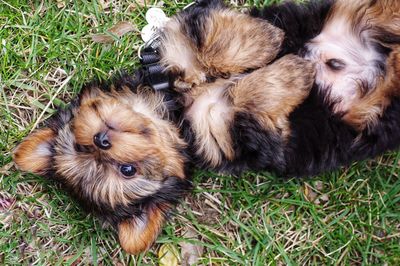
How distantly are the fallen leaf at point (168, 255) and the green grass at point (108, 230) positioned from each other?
0.04m

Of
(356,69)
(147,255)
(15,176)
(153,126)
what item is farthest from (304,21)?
A: (15,176)

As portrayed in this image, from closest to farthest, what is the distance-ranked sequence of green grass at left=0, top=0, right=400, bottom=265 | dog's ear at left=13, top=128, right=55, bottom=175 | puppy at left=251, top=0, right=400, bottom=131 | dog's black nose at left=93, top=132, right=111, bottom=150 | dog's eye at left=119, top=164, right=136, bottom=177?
1. dog's black nose at left=93, top=132, right=111, bottom=150
2. dog's eye at left=119, top=164, right=136, bottom=177
3. puppy at left=251, top=0, right=400, bottom=131
4. dog's ear at left=13, top=128, right=55, bottom=175
5. green grass at left=0, top=0, right=400, bottom=265

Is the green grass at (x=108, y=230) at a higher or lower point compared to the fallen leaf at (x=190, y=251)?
higher

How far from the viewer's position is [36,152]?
3348 mm

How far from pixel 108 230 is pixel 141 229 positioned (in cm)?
73

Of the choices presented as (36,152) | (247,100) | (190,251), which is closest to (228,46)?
(247,100)

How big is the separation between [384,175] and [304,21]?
150cm

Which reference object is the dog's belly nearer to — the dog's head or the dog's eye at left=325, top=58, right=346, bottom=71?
the dog's head

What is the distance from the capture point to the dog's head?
303 cm

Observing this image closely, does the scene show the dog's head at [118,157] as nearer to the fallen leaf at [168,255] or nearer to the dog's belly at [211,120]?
the dog's belly at [211,120]

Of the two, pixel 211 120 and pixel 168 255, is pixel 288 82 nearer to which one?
pixel 211 120

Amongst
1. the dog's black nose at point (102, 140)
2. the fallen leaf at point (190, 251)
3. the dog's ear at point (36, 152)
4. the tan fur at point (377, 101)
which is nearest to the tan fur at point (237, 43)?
the tan fur at point (377, 101)

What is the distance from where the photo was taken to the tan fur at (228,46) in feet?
10.3

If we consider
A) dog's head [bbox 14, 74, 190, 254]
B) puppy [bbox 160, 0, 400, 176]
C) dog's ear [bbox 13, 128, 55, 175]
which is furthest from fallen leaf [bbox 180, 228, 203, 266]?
dog's ear [bbox 13, 128, 55, 175]
